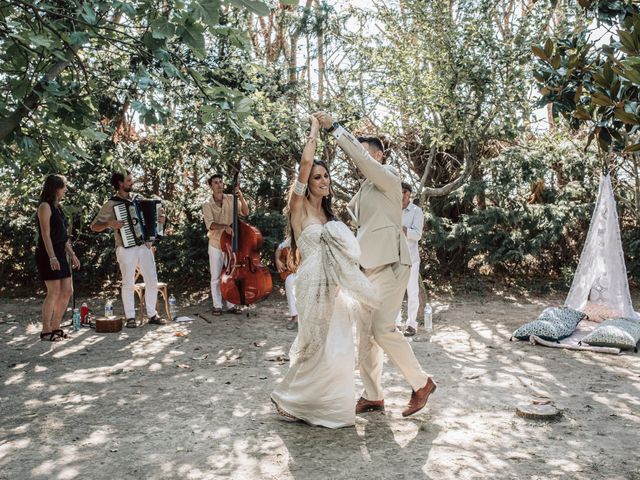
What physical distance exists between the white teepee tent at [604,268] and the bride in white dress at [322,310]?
219 inches

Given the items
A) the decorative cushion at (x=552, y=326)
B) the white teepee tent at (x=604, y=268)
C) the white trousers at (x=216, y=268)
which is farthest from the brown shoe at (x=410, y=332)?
the white trousers at (x=216, y=268)

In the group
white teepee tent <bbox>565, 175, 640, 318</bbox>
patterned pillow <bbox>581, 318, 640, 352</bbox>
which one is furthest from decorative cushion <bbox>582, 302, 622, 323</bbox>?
patterned pillow <bbox>581, 318, 640, 352</bbox>

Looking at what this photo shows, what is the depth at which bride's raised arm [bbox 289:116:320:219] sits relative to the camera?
4.36 m

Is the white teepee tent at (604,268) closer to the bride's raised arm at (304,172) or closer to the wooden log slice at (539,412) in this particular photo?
the wooden log slice at (539,412)

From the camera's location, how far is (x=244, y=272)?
8.65 metres

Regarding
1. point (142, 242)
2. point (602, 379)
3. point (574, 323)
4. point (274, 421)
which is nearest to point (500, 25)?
Answer: point (574, 323)

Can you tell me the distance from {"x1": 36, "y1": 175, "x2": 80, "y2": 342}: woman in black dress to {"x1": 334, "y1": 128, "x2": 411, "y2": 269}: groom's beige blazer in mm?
4404

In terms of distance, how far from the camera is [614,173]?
11.6 meters

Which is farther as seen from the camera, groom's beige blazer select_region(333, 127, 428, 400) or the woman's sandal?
the woman's sandal

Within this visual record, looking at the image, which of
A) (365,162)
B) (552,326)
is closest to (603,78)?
(365,162)

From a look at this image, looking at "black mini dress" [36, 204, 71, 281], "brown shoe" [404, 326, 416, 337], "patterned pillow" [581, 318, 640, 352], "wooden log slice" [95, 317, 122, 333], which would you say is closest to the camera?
"patterned pillow" [581, 318, 640, 352]

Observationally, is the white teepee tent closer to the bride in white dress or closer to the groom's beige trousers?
the groom's beige trousers

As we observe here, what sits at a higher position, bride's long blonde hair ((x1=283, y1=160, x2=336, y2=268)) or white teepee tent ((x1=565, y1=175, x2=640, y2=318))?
bride's long blonde hair ((x1=283, y1=160, x2=336, y2=268))

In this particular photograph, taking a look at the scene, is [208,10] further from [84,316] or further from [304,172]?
[84,316]
